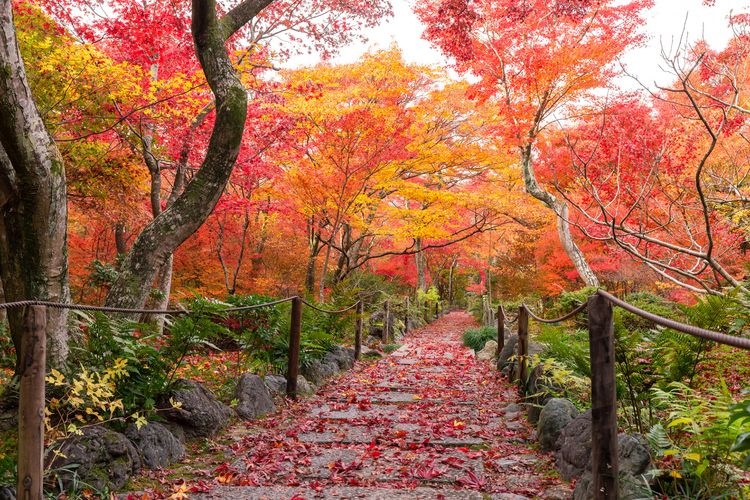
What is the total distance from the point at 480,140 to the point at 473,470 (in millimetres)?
14476

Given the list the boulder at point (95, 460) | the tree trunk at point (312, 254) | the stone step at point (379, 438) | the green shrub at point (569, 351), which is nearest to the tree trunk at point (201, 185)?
the boulder at point (95, 460)

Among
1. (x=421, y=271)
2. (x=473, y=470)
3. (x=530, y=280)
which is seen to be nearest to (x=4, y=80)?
(x=473, y=470)

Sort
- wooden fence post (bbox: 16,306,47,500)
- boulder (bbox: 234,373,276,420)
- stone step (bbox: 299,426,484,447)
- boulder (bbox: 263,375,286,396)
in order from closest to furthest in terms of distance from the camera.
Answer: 1. wooden fence post (bbox: 16,306,47,500)
2. stone step (bbox: 299,426,484,447)
3. boulder (bbox: 234,373,276,420)
4. boulder (bbox: 263,375,286,396)

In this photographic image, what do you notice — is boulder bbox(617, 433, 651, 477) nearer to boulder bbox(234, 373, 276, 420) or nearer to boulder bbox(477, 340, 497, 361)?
boulder bbox(234, 373, 276, 420)

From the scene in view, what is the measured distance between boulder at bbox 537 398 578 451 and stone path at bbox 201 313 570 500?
0.14 m

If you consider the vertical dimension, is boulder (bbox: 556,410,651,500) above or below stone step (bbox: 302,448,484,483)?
above

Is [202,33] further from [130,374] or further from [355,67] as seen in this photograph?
[355,67]

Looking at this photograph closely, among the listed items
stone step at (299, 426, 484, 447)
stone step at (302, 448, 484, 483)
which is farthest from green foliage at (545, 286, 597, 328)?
stone step at (302, 448, 484, 483)

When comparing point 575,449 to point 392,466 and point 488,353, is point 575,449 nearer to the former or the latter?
point 392,466

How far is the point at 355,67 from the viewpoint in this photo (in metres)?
14.2

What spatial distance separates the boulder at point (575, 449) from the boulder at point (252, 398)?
9.75ft

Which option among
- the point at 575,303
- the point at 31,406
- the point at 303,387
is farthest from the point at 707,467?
the point at 575,303

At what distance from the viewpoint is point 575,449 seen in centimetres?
343

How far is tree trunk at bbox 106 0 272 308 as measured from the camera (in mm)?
5172
